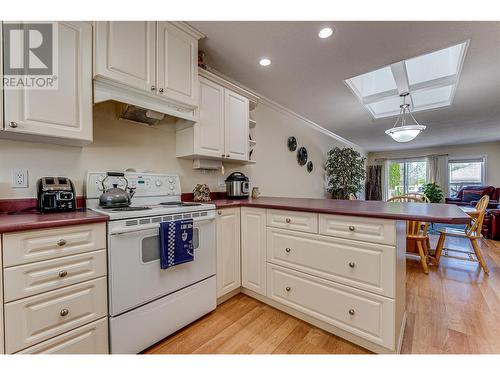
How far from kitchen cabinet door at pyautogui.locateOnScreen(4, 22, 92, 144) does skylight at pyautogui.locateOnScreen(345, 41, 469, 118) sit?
2732 millimetres

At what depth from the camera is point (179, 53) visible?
182 cm

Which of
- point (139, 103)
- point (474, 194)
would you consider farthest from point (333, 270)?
point (474, 194)

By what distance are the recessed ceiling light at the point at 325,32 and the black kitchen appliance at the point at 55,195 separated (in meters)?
2.25

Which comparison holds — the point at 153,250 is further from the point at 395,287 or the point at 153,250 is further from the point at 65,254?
the point at 395,287

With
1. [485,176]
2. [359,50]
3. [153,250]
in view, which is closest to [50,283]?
[153,250]

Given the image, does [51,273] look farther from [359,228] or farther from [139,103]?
[359,228]

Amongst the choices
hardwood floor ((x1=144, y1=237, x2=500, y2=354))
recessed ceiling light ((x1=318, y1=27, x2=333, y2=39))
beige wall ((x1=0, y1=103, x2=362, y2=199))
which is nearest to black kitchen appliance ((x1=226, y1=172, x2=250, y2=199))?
beige wall ((x1=0, y1=103, x2=362, y2=199))

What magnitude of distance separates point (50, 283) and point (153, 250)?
504 mm

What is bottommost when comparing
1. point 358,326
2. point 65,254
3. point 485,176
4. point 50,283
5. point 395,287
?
point 358,326

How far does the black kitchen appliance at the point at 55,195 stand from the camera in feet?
4.40

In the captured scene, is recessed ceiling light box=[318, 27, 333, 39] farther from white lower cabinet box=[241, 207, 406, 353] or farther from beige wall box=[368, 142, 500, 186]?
beige wall box=[368, 142, 500, 186]

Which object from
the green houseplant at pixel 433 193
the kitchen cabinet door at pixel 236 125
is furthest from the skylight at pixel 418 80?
the green houseplant at pixel 433 193

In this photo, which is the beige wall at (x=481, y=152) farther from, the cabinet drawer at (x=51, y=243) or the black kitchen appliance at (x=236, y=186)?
the cabinet drawer at (x=51, y=243)

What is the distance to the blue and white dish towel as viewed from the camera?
4.81 ft
